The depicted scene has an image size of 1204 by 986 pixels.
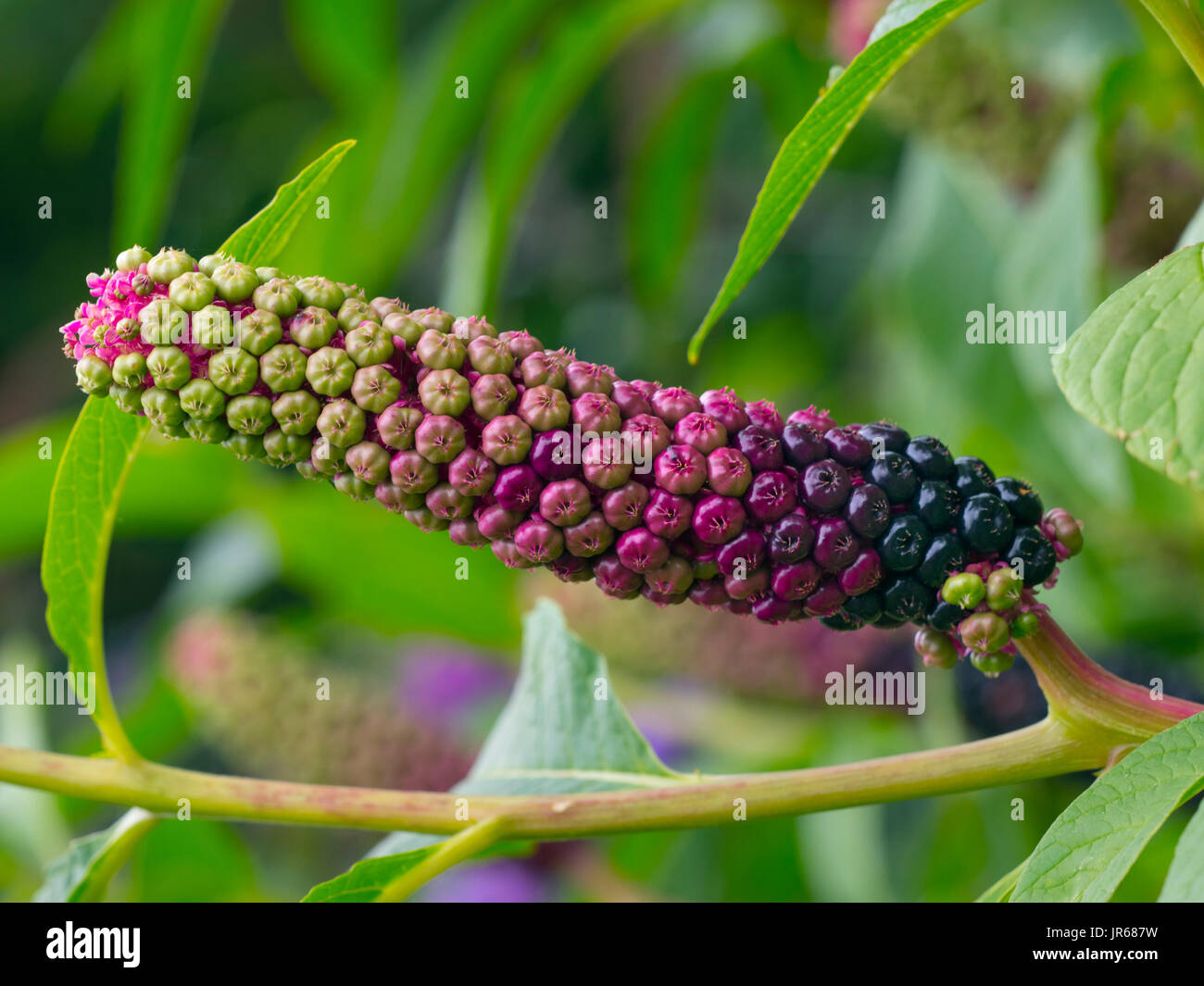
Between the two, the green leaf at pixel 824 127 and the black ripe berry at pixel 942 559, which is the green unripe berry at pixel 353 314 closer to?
the green leaf at pixel 824 127

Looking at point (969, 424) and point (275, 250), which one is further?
point (969, 424)

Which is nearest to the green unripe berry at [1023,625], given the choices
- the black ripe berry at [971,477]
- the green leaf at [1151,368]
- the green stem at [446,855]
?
the black ripe berry at [971,477]

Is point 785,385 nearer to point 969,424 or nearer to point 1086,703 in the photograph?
point 969,424

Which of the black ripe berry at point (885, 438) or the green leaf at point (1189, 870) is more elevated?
the black ripe berry at point (885, 438)

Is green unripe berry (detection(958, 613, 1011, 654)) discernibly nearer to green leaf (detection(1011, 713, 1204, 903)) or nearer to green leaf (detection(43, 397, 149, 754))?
green leaf (detection(1011, 713, 1204, 903))

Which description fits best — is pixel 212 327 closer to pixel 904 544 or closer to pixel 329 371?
pixel 329 371

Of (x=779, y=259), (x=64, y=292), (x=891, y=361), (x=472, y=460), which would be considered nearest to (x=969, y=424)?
(x=891, y=361)
